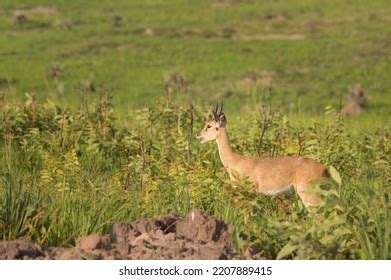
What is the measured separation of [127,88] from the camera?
94.3ft

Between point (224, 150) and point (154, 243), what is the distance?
12.3ft

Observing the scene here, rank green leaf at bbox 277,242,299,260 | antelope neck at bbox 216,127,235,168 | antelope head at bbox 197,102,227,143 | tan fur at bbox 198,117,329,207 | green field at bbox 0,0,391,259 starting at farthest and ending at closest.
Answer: antelope head at bbox 197,102,227,143
antelope neck at bbox 216,127,235,168
tan fur at bbox 198,117,329,207
green field at bbox 0,0,391,259
green leaf at bbox 277,242,299,260

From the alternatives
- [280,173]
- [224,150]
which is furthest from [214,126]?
[280,173]

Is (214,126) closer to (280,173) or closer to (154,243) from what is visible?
(280,173)

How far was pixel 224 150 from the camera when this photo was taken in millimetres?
10273

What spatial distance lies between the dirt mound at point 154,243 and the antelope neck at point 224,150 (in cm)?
306

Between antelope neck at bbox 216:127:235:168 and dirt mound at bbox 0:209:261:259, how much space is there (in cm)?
306

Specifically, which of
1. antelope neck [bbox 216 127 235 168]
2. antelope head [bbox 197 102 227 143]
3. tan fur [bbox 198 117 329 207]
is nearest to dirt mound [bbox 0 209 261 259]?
tan fur [bbox 198 117 329 207]

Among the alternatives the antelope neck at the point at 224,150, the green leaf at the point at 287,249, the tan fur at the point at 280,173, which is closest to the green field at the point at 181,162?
the green leaf at the point at 287,249

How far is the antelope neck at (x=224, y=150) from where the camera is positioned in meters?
10.1

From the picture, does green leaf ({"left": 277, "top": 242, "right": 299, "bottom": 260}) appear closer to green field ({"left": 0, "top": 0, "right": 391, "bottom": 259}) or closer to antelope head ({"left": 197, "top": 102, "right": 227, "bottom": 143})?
green field ({"left": 0, "top": 0, "right": 391, "bottom": 259})

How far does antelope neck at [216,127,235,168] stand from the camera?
10.1 metres

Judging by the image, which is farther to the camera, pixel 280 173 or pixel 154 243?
pixel 280 173

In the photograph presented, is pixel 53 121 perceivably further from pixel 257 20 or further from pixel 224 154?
pixel 257 20
